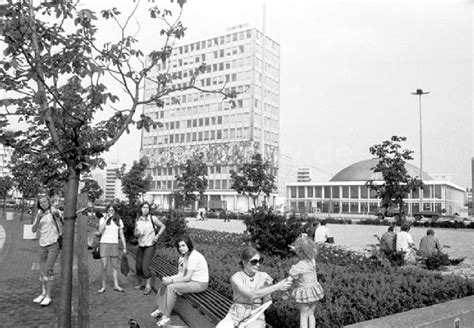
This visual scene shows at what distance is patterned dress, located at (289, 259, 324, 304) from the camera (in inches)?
200

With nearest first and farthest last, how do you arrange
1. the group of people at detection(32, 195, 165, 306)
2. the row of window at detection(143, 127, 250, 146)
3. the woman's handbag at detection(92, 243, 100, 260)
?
the group of people at detection(32, 195, 165, 306) → the woman's handbag at detection(92, 243, 100, 260) → the row of window at detection(143, 127, 250, 146)

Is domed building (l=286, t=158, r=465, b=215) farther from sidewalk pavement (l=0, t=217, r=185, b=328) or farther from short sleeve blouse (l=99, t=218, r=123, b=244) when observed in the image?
short sleeve blouse (l=99, t=218, r=123, b=244)

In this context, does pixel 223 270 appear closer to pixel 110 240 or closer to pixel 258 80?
pixel 110 240

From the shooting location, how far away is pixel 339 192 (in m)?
102

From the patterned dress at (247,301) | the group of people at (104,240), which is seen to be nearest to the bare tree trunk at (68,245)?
the patterned dress at (247,301)

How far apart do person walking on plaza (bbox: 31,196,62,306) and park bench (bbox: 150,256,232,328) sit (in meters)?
2.34

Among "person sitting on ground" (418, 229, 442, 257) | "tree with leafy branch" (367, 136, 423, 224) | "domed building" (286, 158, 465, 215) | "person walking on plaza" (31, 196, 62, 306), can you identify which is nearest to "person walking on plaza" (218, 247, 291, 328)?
"person walking on plaza" (31, 196, 62, 306)

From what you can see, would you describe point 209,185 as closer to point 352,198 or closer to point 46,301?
point 352,198

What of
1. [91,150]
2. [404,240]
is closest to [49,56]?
[91,150]

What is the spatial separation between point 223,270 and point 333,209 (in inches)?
3718

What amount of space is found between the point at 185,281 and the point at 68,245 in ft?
9.33

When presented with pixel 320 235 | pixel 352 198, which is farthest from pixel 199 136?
pixel 320 235

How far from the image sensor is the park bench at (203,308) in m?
6.01

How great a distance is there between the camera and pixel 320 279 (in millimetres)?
7852
